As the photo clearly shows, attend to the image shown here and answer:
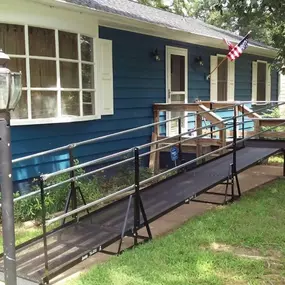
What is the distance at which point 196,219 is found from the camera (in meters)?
5.19

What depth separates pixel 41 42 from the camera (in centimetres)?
614

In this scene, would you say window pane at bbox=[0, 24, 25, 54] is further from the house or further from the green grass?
the green grass

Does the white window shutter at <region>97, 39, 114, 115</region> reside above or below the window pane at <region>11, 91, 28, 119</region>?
above

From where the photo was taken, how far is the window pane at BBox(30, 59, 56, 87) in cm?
607

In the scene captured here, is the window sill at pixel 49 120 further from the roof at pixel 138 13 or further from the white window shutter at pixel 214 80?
the white window shutter at pixel 214 80

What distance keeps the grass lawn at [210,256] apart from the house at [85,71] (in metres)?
2.65

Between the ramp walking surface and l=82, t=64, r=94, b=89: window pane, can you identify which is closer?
the ramp walking surface

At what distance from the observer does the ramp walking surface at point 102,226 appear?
357 centimetres

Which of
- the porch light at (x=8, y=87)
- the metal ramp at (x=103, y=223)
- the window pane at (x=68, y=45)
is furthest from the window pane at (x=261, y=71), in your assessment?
the porch light at (x=8, y=87)

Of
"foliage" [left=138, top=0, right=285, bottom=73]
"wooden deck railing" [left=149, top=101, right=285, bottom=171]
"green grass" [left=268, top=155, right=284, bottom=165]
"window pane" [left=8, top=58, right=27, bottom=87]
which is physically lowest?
"green grass" [left=268, top=155, right=284, bottom=165]

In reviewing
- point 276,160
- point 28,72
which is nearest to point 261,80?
point 276,160

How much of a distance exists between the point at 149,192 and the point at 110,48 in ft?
10.1

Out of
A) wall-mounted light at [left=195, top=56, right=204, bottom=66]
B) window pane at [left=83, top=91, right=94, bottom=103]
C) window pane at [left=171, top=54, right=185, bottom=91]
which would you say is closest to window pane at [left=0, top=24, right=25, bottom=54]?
window pane at [left=83, top=91, right=94, bottom=103]

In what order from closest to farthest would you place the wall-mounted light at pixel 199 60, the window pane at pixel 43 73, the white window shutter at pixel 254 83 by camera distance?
the window pane at pixel 43 73
the wall-mounted light at pixel 199 60
the white window shutter at pixel 254 83
